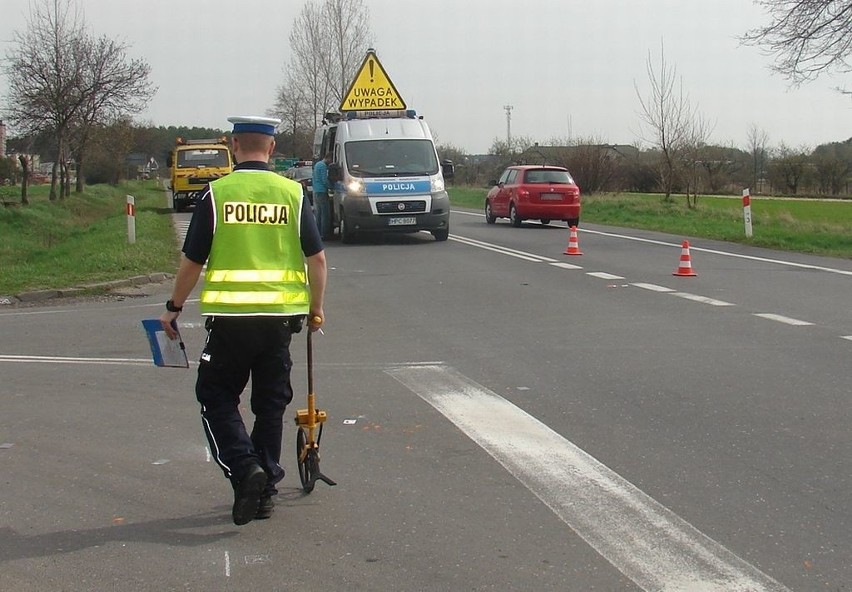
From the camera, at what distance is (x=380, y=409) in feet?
22.1

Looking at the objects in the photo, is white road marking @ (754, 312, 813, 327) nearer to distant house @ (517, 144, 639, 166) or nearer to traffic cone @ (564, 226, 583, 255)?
traffic cone @ (564, 226, 583, 255)

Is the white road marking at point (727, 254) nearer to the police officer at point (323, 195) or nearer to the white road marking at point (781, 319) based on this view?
the white road marking at point (781, 319)

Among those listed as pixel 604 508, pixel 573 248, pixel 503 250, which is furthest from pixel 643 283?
pixel 604 508

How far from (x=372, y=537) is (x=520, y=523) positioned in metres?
0.68

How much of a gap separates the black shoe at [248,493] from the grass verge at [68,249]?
9.76 meters

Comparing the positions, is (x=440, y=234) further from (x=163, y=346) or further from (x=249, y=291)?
(x=249, y=291)

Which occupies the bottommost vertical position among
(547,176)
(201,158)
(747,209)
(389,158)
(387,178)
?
(747,209)

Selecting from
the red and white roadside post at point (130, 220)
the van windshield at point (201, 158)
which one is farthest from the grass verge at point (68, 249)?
the van windshield at point (201, 158)

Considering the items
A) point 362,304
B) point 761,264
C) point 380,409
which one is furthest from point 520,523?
point 761,264

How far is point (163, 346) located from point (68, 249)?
17.0 meters

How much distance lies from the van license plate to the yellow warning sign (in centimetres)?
631

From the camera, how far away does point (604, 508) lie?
15.6ft

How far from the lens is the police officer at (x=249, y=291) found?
443 centimetres

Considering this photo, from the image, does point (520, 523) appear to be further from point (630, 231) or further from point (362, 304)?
point (630, 231)
